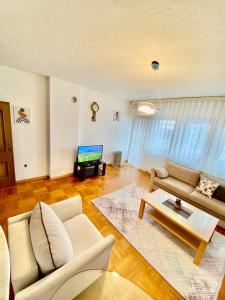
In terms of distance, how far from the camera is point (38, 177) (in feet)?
11.1

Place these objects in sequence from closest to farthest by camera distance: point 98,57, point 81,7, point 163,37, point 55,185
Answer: point 81,7, point 163,37, point 98,57, point 55,185

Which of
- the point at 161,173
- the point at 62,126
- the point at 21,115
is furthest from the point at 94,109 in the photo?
the point at 161,173

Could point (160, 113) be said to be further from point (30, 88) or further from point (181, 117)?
point (30, 88)

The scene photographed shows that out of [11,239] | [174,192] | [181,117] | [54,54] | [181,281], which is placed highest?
[54,54]

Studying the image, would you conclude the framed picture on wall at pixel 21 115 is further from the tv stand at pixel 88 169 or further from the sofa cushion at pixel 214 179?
the sofa cushion at pixel 214 179

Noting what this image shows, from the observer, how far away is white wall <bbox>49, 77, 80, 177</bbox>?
3.08m

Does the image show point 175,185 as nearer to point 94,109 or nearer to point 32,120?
point 94,109

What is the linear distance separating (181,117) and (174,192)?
201 cm

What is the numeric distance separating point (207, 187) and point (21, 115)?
4132mm

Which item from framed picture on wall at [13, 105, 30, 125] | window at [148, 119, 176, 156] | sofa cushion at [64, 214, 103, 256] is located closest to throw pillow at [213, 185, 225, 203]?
window at [148, 119, 176, 156]

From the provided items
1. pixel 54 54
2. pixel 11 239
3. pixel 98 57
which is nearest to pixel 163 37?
pixel 98 57

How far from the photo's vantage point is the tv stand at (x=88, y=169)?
139 inches

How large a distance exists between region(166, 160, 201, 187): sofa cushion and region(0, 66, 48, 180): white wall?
3220mm

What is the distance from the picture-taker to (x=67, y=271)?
928mm
